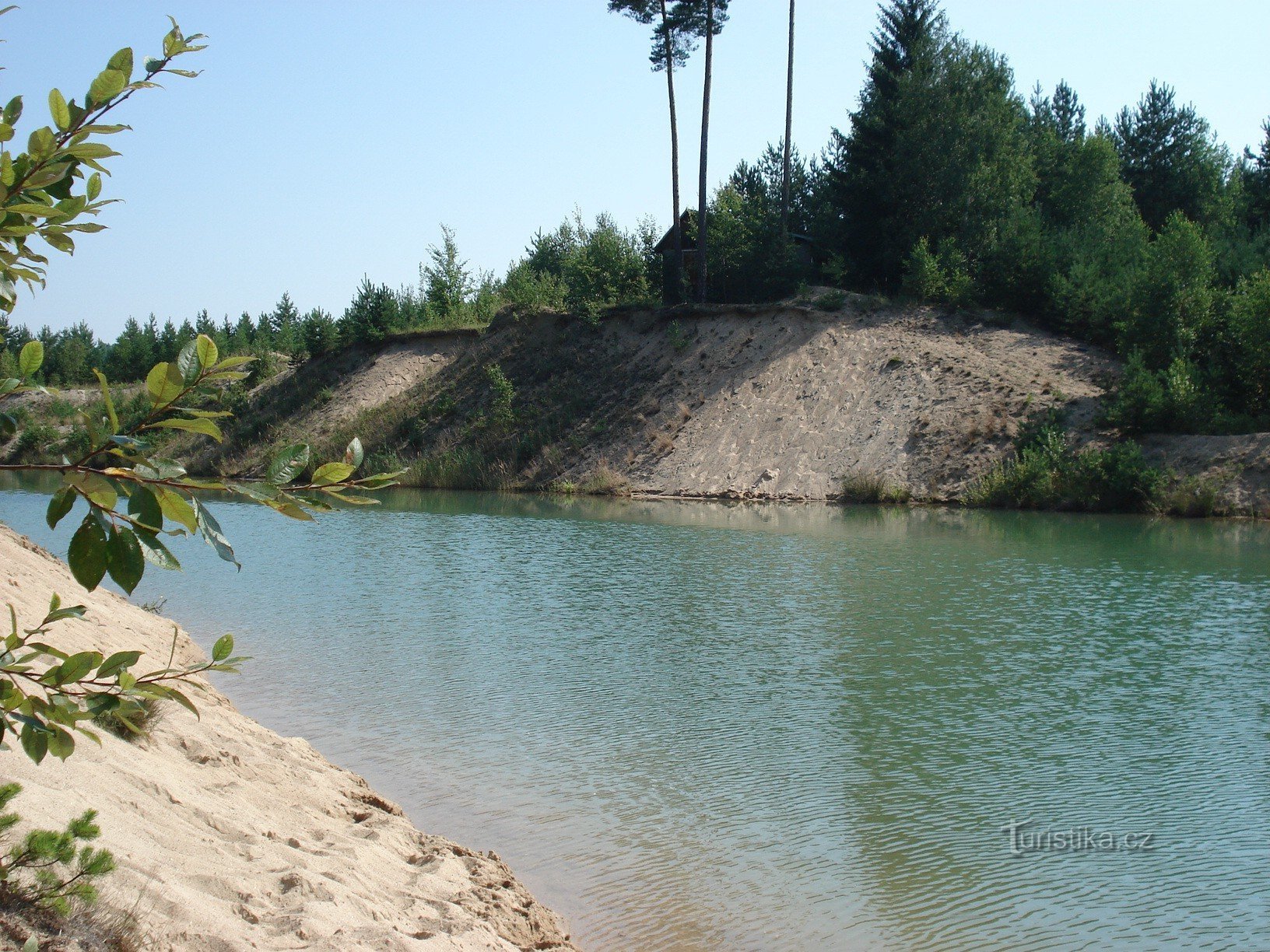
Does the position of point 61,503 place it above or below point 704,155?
below

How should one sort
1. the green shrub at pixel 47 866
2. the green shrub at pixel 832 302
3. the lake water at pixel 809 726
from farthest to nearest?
the green shrub at pixel 832 302 → the lake water at pixel 809 726 → the green shrub at pixel 47 866

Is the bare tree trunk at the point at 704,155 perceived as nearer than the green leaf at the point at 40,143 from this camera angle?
No

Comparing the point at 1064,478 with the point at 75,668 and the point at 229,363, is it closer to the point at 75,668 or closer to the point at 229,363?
the point at 229,363

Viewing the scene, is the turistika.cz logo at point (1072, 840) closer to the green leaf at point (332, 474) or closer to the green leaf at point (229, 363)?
the green leaf at point (332, 474)

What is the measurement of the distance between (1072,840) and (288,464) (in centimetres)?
579

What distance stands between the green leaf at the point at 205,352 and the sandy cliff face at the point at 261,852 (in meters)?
2.20

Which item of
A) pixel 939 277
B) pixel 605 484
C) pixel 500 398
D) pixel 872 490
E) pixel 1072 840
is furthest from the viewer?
pixel 500 398

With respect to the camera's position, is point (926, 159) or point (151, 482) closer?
point (151, 482)

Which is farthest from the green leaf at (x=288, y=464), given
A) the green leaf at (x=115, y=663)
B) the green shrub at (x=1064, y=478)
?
the green shrub at (x=1064, y=478)

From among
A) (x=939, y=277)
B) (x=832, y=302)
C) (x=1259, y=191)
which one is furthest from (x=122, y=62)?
(x=1259, y=191)

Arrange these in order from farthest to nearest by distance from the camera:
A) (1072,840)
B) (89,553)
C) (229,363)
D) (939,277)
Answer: (939,277)
(1072,840)
(229,363)
(89,553)

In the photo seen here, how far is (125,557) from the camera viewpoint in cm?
194

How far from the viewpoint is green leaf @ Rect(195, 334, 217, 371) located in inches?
82.0

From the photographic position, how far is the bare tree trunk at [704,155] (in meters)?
39.0
